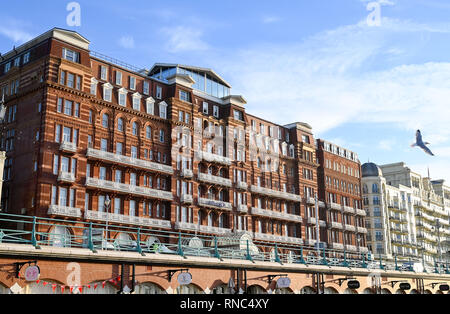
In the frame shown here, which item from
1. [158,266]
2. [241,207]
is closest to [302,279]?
[158,266]

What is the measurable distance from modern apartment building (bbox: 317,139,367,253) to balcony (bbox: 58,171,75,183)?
55.3 metres

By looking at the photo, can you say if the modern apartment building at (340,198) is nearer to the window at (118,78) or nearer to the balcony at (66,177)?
the window at (118,78)

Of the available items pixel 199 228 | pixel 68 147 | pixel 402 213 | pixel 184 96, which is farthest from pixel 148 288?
pixel 402 213

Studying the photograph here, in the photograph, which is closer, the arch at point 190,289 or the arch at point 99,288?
the arch at point 99,288

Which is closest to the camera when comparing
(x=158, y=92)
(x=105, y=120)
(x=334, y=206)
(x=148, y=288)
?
(x=148, y=288)

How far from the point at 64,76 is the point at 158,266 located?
113ft

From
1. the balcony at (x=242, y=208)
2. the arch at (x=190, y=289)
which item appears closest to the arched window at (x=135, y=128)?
the balcony at (x=242, y=208)

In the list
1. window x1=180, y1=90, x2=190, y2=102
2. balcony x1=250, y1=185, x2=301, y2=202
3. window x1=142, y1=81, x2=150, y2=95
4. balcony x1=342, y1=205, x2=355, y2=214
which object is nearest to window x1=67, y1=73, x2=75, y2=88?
window x1=142, y1=81, x2=150, y2=95

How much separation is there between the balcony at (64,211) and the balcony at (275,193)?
113 feet

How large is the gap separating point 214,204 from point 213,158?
7168mm

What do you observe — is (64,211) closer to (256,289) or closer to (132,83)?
(132,83)

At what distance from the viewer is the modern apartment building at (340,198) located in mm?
103500

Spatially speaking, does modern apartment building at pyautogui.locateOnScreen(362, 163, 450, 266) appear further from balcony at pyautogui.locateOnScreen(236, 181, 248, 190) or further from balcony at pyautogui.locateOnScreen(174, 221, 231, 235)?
balcony at pyautogui.locateOnScreen(174, 221, 231, 235)

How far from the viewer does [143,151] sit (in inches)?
2869
